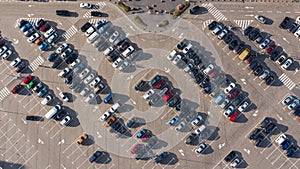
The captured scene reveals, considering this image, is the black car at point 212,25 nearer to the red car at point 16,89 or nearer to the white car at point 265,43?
the white car at point 265,43

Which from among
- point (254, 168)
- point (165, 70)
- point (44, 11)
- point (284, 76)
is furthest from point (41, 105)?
Result: point (284, 76)

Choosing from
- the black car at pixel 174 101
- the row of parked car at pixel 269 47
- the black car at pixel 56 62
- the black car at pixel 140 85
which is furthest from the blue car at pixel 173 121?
the black car at pixel 56 62

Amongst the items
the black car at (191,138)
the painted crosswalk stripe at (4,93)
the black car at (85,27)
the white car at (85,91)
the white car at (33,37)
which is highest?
the black car at (85,27)

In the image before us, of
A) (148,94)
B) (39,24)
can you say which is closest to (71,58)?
(39,24)

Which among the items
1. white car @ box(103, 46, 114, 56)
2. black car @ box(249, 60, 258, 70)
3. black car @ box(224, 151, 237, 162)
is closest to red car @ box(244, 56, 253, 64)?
black car @ box(249, 60, 258, 70)

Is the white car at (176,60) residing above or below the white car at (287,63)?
below

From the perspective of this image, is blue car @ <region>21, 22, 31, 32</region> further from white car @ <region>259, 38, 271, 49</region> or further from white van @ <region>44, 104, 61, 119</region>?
white car @ <region>259, 38, 271, 49</region>
